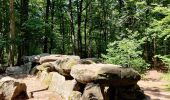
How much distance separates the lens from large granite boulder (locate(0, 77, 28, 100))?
38.2 feet

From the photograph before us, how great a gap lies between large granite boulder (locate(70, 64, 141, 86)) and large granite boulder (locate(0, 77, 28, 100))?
2753 millimetres

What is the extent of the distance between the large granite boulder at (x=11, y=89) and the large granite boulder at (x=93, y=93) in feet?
10.5

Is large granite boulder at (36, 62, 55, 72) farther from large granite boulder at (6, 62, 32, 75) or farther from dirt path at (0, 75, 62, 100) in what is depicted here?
large granite boulder at (6, 62, 32, 75)

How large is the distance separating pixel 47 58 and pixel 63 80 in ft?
15.3

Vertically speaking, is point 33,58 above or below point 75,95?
above

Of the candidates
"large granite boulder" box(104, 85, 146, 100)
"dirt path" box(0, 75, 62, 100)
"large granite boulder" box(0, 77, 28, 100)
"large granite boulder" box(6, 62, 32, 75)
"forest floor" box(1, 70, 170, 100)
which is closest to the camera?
"large granite boulder" box(104, 85, 146, 100)

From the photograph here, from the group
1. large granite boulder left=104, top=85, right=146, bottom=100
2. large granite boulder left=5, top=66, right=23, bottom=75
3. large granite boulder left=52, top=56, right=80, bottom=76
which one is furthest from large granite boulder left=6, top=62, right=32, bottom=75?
large granite boulder left=104, top=85, right=146, bottom=100

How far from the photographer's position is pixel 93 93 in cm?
985

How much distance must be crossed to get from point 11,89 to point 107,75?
4.14 m

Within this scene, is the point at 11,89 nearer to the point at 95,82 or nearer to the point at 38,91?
the point at 38,91

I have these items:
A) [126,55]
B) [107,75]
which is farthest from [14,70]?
[107,75]

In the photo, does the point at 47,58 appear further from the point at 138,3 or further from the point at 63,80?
the point at 138,3

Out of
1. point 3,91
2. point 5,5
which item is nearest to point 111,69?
point 3,91

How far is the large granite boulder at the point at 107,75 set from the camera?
1000 centimetres
